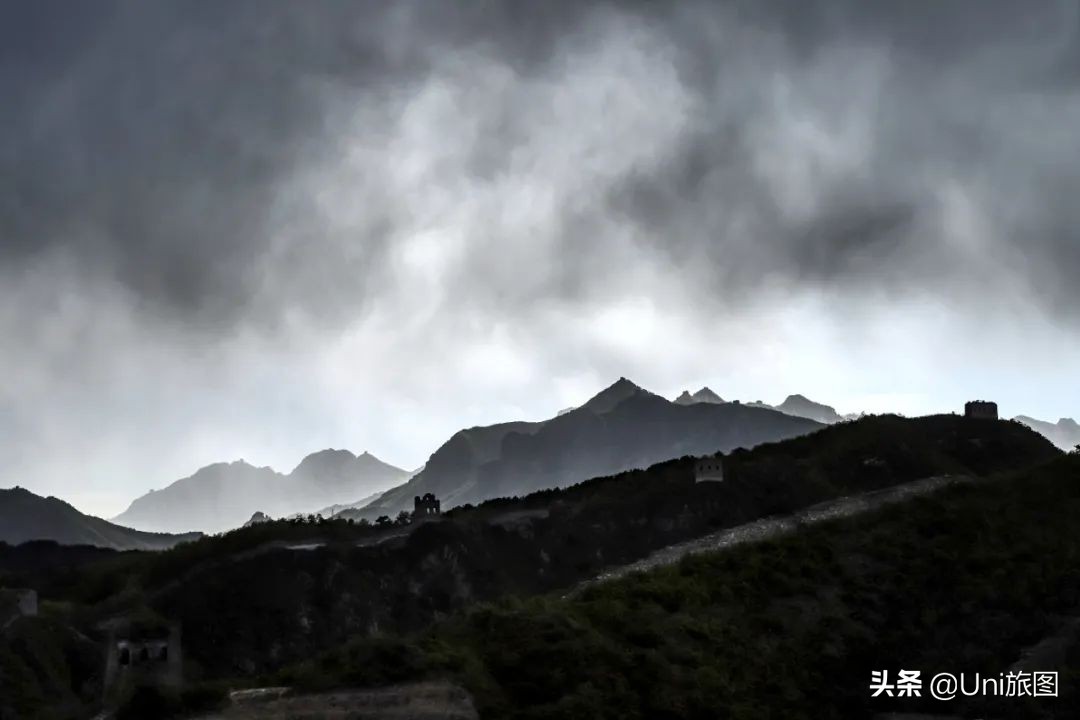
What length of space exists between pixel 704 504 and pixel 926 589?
121 feet

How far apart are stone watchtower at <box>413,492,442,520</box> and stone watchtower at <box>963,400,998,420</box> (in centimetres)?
5024

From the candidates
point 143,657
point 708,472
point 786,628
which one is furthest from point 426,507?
point 786,628

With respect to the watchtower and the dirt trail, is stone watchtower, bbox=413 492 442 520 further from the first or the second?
the dirt trail

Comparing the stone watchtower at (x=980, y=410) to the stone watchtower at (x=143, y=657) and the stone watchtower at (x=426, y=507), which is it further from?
the stone watchtower at (x=143, y=657)

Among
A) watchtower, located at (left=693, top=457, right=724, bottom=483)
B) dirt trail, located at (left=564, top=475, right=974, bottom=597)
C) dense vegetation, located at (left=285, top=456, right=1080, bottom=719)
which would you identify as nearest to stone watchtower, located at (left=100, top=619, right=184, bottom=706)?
dense vegetation, located at (left=285, top=456, right=1080, bottom=719)

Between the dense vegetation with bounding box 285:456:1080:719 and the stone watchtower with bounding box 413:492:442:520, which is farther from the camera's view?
the stone watchtower with bounding box 413:492:442:520

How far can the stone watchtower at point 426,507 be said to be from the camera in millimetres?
90088

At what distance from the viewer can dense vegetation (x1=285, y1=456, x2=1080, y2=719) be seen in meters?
31.8

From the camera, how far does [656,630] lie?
37.1m

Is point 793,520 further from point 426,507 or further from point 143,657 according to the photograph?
point 426,507

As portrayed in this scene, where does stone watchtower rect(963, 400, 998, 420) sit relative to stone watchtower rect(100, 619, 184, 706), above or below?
above

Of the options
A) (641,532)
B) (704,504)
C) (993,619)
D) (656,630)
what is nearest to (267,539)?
(641,532)

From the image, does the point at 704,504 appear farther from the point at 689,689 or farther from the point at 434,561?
the point at 689,689

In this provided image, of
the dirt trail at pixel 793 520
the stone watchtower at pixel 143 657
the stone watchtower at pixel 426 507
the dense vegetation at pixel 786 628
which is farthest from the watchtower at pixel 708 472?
the stone watchtower at pixel 143 657
